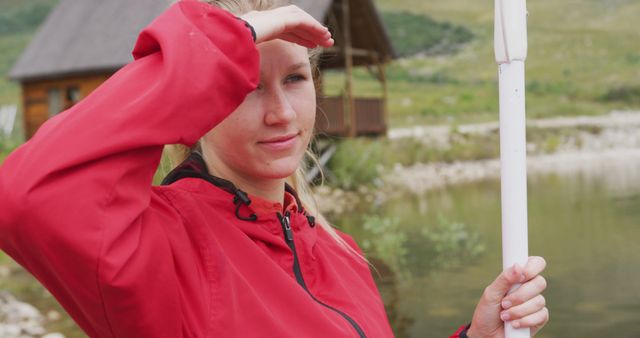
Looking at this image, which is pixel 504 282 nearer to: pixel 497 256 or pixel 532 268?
pixel 532 268

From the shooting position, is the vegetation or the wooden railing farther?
the vegetation

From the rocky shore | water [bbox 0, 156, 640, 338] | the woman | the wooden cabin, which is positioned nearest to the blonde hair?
the woman

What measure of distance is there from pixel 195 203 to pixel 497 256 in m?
7.34

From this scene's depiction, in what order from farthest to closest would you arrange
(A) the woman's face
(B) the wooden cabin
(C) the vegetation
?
(C) the vegetation < (B) the wooden cabin < (A) the woman's face

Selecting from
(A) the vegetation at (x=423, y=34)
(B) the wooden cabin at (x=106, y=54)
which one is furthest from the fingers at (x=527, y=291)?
(A) the vegetation at (x=423, y=34)

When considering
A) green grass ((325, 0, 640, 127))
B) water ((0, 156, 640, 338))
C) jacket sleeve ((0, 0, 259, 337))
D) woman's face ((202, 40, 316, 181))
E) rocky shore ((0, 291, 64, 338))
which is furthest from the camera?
green grass ((325, 0, 640, 127))

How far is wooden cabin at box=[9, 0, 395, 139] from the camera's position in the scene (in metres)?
15.0

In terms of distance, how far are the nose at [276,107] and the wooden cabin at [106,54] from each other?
12.6 meters

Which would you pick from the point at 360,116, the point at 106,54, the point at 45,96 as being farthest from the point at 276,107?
the point at 45,96

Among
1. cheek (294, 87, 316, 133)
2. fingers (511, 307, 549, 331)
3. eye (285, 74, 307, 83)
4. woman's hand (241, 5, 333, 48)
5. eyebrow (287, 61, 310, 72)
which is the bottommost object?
fingers (511, 307, 549, 331)

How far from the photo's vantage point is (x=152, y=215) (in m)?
1.20

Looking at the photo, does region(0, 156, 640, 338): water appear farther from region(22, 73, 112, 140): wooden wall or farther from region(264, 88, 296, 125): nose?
region(22, 73, 112, 140): wooden wall

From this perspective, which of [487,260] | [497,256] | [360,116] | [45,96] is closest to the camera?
[487,260]

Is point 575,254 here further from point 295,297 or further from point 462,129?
point 462,129
